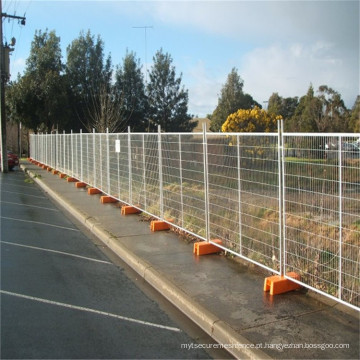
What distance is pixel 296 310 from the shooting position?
4.66m

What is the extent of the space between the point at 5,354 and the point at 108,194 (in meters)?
9.23

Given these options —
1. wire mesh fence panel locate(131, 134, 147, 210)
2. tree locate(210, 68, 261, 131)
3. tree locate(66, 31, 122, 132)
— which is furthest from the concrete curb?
tree locate(210, 68, 261, 131)

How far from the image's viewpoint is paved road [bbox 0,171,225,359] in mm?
3996

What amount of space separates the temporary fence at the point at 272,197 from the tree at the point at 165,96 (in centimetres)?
3404

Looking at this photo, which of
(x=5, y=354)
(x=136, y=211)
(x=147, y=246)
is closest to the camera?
(x=5, y=354)

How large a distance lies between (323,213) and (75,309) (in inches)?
117

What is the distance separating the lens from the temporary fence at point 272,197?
4371 mm

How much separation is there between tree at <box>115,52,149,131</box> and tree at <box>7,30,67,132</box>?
5956 millimetres

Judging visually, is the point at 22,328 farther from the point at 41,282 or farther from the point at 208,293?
the point at 208,293

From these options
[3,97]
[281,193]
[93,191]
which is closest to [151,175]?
[281,193]

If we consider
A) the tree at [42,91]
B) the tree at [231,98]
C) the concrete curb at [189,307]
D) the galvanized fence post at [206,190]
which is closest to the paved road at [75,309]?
the concrete curb at [189,307]

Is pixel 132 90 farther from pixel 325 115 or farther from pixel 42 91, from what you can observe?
pixel 325 115

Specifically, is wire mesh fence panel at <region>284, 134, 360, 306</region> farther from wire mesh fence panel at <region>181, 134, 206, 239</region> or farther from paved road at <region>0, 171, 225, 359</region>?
wire mesh fence panel at <region>181, 134, 206, 239</region>

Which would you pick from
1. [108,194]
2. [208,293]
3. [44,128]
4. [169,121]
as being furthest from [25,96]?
[208,293]
